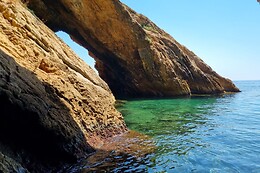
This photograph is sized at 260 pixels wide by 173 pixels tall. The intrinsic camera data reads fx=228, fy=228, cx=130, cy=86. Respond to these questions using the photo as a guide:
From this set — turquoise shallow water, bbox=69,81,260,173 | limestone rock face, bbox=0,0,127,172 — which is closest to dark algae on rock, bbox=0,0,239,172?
limestone rock face, bbox=0,0,127,172

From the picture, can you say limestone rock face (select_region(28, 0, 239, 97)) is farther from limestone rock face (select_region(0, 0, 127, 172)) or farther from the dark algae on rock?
limestone rock face (select_region(0, 0, 127, 172))

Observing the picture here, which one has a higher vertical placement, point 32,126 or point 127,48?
point 127,48

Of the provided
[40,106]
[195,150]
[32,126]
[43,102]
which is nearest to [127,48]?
[195,150]

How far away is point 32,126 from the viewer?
5.04 metres

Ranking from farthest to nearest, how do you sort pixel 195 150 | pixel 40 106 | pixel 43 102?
pixel 195 150 < pixel 43 102 < pixel 40 106

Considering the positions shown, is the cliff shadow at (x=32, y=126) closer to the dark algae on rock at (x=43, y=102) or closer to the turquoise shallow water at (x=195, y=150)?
the dark algae on rock at (x=43, y=102)

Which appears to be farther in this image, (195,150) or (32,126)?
(195,150)

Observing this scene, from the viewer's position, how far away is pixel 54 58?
8602 millimetres

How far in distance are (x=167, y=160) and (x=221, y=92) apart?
31602mm

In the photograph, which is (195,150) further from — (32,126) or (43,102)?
(32,126)

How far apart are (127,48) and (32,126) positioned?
22390mm

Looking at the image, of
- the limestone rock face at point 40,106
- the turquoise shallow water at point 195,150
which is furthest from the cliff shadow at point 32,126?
the turquoise shallow water at point 195,150

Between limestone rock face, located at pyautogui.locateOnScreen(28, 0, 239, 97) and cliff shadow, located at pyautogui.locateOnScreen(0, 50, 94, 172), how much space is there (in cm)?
1408

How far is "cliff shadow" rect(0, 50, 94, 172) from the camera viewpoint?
462 cm
